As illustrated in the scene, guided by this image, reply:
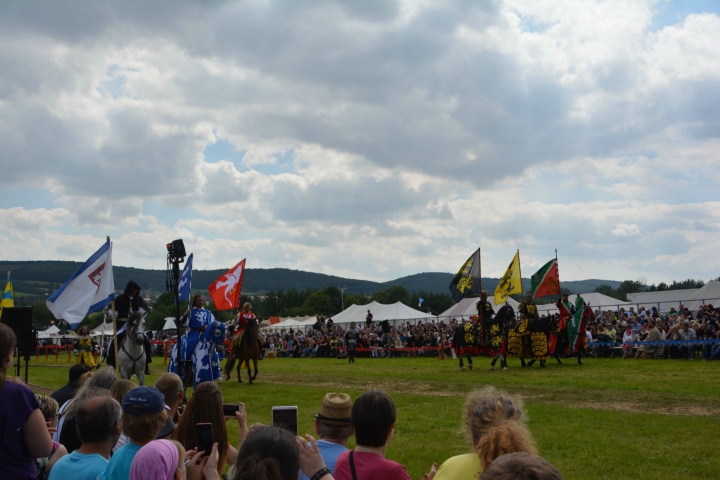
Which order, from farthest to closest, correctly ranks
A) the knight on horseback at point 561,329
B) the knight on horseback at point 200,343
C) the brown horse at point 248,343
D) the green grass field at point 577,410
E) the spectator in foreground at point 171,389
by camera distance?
the knight on horseback at point 561,329, the brown horse at point 248,343, the knight on horseback at point 200,343, the green grass field at point 577,410, the spectator in foreground at point 171,389

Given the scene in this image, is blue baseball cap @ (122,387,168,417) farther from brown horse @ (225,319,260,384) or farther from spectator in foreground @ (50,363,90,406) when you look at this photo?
brown horse @ (225,319,260,384)

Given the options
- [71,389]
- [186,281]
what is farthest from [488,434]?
[186,281]

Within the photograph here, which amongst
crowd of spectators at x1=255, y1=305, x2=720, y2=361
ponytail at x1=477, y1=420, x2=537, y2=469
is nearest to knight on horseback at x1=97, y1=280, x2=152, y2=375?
ponytail at x1=477, y1=420, x2=537, y2=469

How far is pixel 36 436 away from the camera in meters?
4.06

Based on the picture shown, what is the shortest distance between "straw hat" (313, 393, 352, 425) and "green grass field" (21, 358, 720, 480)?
2.53ft

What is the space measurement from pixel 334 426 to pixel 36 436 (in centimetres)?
184

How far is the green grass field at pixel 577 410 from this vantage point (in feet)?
25.8

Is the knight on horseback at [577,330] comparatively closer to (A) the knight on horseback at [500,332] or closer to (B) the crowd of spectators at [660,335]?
(A) the knight on horseback at [500,332]

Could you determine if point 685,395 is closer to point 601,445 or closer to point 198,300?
point 601,445

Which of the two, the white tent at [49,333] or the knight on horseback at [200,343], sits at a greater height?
the knight on horseback at [200,343]

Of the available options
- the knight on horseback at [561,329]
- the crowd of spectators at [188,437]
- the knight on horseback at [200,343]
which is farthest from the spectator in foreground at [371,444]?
the knight on horseback at [561,329]

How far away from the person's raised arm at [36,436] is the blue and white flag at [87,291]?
8.59m

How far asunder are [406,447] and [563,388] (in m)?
→ 6.87

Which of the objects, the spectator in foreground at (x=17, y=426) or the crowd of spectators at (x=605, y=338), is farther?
the crowd of spectators at (x=605, y=338)
